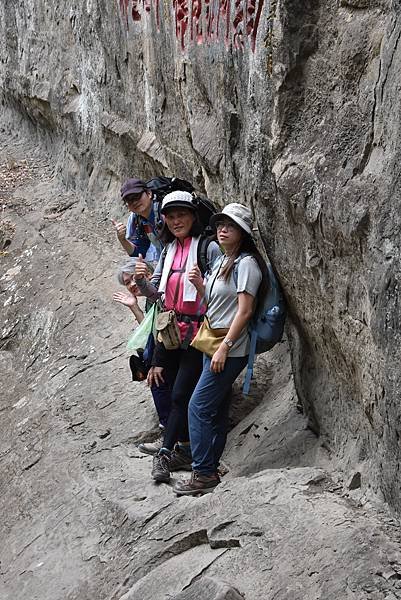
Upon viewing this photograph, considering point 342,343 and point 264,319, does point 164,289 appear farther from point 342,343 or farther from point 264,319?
point 342,343

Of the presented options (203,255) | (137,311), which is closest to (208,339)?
(203,255)

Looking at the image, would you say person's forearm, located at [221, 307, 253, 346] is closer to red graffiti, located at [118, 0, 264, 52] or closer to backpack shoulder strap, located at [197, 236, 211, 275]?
backpack shoulder strap, located at [197, 236, 211, 275]

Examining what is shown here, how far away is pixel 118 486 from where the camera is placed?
6.67 metres

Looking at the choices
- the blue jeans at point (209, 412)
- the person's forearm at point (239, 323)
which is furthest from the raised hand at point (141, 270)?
the person's forearm at point (239, 323)

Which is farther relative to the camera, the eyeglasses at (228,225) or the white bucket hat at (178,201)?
the white bucket hat at (178,201)

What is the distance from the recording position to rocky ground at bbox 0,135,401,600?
4.50m

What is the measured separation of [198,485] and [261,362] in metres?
1.69

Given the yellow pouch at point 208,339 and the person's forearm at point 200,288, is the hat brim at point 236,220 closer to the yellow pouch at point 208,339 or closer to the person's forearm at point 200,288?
the person's forearm at point 200,288

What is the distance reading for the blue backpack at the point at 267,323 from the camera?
19.0 ft

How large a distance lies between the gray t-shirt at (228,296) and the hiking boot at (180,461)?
A: 46.7 inches

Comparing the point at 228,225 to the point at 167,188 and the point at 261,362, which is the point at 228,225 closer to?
the point at 167,188

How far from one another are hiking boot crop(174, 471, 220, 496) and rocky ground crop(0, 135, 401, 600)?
103 mm

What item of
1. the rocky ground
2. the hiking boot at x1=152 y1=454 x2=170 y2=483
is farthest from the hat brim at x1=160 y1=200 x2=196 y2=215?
the hiking boot at x1=152 y1=454 x2=170 y2=483

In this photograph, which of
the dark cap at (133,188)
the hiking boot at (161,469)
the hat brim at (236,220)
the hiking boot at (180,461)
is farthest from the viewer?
the dark cap at (133,188)
